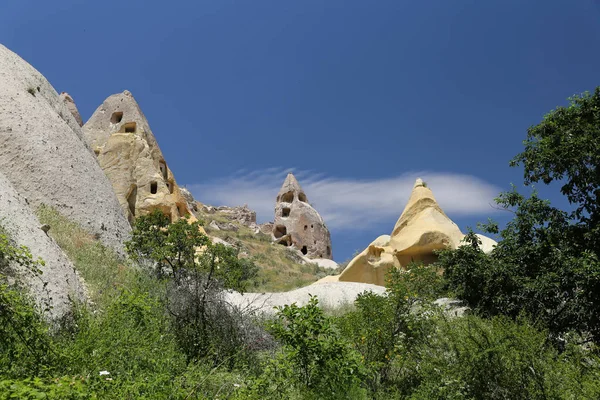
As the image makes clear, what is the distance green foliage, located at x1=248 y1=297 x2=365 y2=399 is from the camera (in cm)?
466

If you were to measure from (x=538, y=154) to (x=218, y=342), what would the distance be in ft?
22.8

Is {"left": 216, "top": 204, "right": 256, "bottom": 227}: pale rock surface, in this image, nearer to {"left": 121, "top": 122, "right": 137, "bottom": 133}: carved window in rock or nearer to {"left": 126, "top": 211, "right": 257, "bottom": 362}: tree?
{"left": 121, "top": 122, "right": 137, "bottom": 133}: carved window in rock

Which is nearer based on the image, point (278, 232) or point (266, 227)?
point (278, 232)

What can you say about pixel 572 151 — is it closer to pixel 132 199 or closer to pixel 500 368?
pixel 500 368

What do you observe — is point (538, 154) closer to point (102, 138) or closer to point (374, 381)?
point (374, 381)

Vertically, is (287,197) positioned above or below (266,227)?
below

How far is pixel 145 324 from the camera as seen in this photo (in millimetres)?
5652

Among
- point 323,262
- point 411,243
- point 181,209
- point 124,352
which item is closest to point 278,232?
point 323,262

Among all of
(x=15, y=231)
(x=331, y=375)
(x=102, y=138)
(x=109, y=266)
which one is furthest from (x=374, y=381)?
(x=102, y=138)

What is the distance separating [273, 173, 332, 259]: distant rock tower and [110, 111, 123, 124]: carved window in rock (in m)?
21.6

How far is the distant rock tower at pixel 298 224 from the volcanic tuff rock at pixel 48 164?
101ft

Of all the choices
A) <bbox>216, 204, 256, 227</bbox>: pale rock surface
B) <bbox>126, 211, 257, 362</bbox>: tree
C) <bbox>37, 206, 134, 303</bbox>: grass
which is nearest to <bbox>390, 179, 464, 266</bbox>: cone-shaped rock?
<bbox>126, 211, 257, 362</bbox>: tree

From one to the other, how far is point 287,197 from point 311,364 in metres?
42.0

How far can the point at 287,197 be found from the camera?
46875mm
